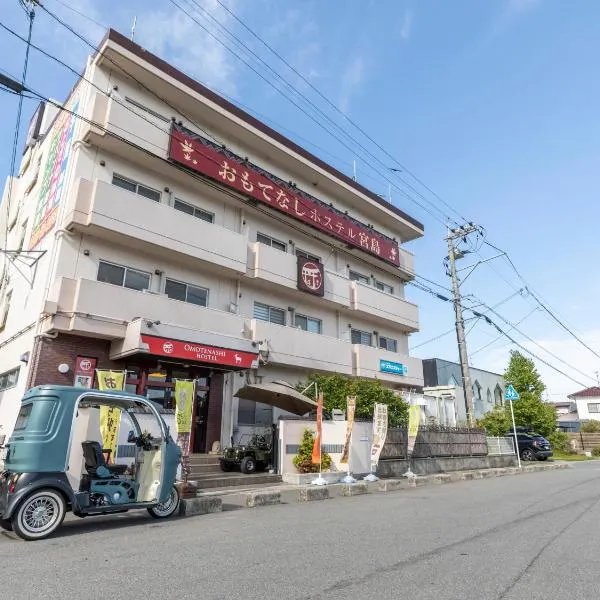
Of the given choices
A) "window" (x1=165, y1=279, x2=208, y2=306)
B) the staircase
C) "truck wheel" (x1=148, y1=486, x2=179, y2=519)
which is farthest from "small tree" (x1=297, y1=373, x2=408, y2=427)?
"truck wheel" (x1=148, y1=486, x2=179, y2=519)

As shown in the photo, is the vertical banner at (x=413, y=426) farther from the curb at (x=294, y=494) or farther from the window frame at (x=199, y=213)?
the window frame at (x=199, y=213)

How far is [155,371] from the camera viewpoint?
15.0 m

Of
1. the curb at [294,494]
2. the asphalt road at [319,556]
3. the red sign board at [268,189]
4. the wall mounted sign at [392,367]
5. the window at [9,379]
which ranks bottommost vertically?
the asphalt road at [319,556]

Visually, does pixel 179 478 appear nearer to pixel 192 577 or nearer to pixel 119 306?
pixel 192 577

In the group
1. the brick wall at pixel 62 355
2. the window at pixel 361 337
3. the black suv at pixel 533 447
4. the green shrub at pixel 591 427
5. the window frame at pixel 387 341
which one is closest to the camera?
the brick wall at pixel 62 355

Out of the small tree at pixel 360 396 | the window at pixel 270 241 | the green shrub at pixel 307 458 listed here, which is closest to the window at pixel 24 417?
the green shrub at pixel 307 458

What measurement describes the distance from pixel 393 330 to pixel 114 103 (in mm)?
17200

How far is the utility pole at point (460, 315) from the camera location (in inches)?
786

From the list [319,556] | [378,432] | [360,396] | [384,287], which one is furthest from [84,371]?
[384,287]

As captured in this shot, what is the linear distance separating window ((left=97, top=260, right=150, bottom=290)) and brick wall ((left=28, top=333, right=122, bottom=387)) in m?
2.09

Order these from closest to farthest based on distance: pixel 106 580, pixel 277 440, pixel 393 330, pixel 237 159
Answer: pixel 106 580 < pixel 277 440 < pixel 237 159 < pixel 393 330

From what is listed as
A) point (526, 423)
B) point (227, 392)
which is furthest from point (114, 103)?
point (526, 423)

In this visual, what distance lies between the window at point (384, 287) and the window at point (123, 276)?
1350 centimetres

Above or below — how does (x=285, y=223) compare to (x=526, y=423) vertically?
above
